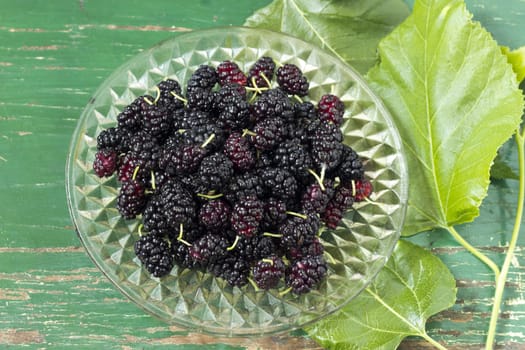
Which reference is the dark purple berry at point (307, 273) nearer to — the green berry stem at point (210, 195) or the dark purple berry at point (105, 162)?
the green berry stem at point (210, 195)

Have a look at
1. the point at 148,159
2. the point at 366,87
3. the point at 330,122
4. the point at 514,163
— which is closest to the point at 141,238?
the point at 148,159

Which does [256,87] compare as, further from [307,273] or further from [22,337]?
[22,337]

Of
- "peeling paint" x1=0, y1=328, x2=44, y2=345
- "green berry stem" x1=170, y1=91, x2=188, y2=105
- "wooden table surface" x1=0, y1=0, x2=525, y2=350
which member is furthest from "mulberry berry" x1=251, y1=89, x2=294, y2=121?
"peeling paint" x1=0, y1=328, x2=44, y2=345

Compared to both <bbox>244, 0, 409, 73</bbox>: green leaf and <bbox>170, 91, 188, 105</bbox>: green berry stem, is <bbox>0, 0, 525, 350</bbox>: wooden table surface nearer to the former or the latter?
<bbox>244, 0, 409, 73</bbox>: green leaf

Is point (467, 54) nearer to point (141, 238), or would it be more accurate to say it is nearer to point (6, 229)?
point (141, 238)

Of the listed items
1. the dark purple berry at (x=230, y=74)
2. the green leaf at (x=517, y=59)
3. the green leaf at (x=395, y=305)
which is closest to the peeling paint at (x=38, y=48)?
the dark purple berry at (x=230, y=74)

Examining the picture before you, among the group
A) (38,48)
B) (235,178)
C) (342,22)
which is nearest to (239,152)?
(235,178)
